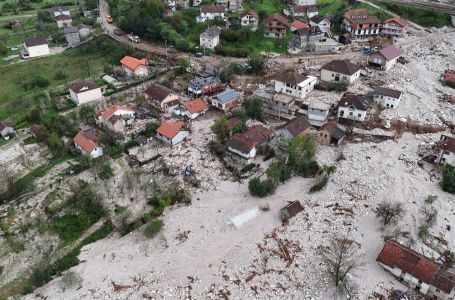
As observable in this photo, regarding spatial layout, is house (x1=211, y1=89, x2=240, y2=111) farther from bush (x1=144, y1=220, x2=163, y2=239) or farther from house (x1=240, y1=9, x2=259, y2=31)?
house (x1=240, y1=9, x2=259, y2=31)

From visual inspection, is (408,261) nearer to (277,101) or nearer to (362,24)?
(277,101)

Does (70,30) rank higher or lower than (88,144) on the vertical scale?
higher

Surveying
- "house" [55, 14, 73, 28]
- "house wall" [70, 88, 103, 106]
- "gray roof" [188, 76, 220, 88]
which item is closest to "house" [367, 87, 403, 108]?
"gray roof" [188, 76, 220, 88]

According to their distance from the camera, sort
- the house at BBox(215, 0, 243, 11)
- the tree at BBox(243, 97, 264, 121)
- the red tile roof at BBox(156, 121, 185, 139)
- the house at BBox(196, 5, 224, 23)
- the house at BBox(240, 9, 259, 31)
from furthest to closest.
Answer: the house at BBox(215, 0, 243, 11) < the house at BBox(196, 5, 224, 23) < the house at BBox(240, 9, 259, 31) < the tree at BBox(243, 97, 264, 121) < the red tile roof at BBox(156, 121, 185, 139)

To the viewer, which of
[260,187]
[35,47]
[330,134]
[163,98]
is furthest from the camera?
[35,47]

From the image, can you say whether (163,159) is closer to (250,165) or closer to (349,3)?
(250,165)

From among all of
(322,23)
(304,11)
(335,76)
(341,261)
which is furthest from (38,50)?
(341,261)
